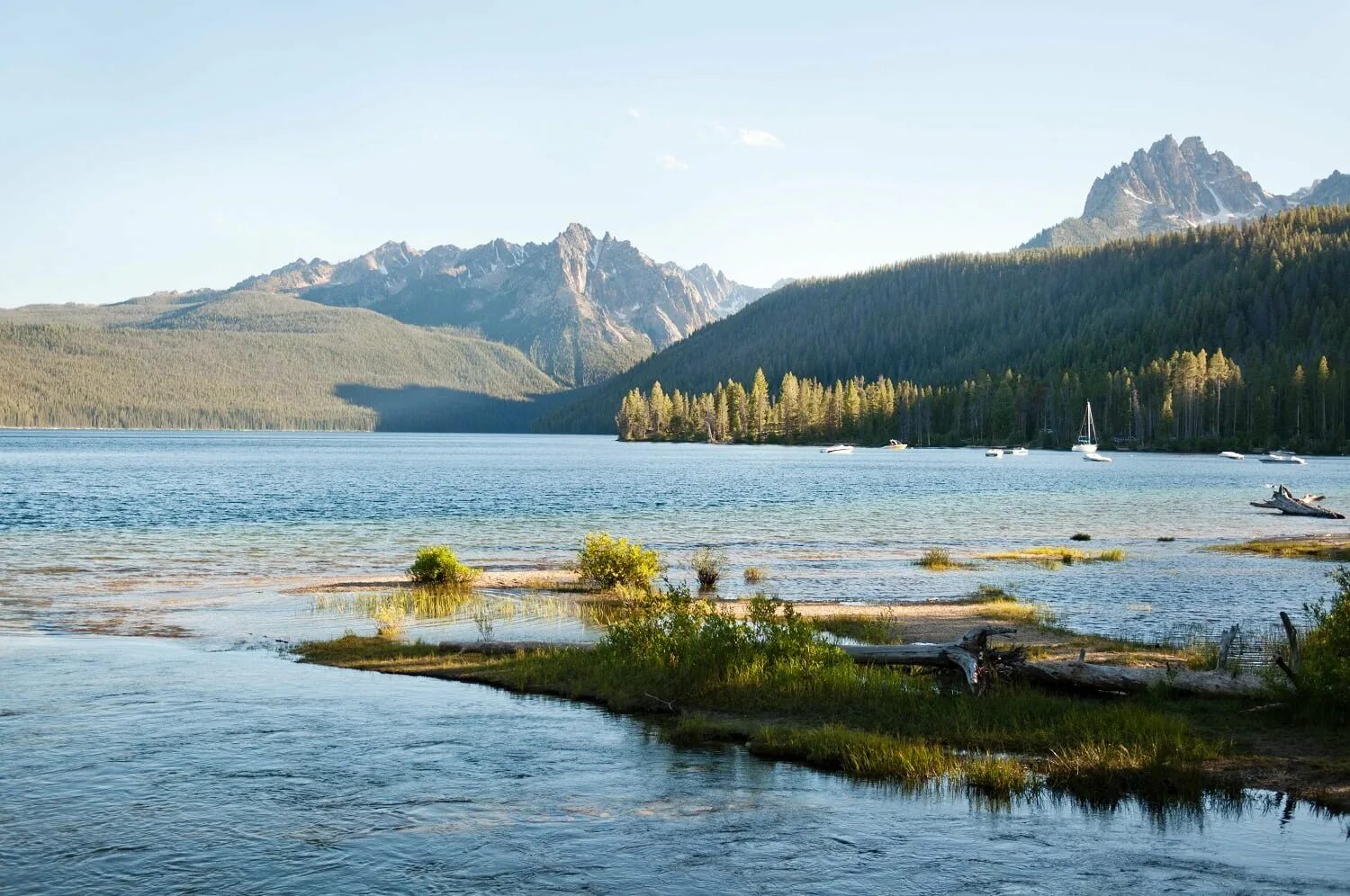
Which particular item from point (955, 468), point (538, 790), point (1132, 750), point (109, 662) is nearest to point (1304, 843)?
point (1132, 750)

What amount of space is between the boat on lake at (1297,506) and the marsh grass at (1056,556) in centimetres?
2694

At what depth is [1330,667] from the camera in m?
18.2

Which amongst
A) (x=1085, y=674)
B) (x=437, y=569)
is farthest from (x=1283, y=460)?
(x=1085, y=674)

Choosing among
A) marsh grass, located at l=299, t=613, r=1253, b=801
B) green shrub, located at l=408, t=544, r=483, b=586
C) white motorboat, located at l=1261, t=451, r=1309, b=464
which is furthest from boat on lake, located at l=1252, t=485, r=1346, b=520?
white motorboat, located at l=1261, t=451, r=1309, b=464

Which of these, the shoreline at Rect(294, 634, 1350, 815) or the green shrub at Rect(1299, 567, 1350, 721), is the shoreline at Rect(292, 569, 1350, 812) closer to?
the shoreline at Rect(294, 634, 1350, 815)

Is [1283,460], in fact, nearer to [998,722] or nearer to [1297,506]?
[1297,506]

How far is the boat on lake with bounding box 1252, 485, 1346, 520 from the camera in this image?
229 ft

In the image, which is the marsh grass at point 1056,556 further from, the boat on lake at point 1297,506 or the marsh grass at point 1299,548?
the boat on lake at point 1297,506

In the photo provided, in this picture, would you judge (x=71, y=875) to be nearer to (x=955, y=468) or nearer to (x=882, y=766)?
(x=882, y=766)

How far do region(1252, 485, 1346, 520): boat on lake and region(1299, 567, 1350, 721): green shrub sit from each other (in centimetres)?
5723

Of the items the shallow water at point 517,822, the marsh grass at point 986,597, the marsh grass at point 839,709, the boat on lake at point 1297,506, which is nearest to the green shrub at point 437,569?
the marsh grass at point 839,709

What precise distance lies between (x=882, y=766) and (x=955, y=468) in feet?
444

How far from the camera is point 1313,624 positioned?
2975 centimetres

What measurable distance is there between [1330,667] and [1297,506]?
6340 cm
